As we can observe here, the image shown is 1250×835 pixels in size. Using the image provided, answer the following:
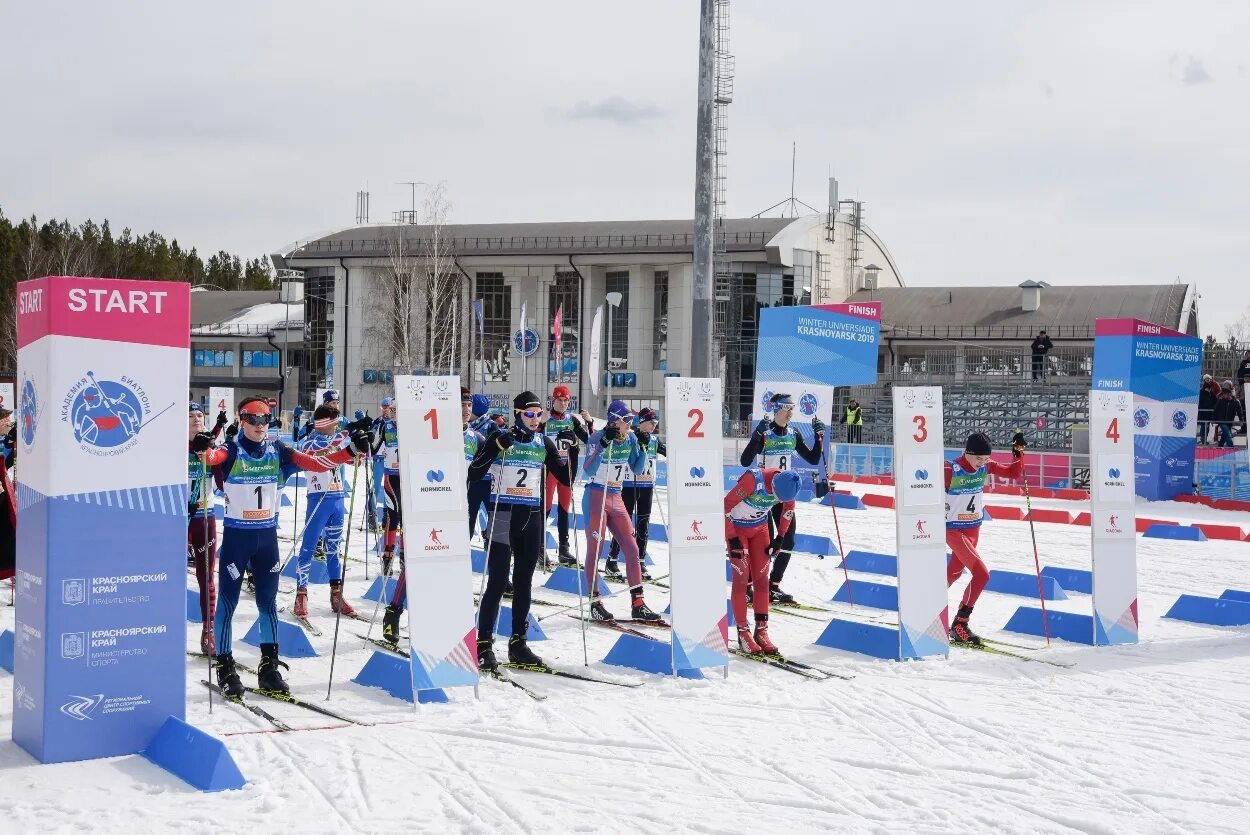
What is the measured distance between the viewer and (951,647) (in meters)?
10.6

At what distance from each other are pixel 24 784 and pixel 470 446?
6.93 m

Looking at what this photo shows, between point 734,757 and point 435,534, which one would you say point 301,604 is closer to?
point 435,534

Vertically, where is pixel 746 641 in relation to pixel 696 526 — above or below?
below

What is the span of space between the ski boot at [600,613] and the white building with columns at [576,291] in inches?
1279

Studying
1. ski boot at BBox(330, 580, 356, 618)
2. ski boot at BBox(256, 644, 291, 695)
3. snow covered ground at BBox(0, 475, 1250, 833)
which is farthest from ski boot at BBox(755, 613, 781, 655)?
ski boot at BBox(256, 644, 291, 695)

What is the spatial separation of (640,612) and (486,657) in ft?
8.48

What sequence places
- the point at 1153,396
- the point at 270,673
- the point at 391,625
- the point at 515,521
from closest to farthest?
the point at 270,673, the point at 515,521, the point at 391,625, the point at 1153,396

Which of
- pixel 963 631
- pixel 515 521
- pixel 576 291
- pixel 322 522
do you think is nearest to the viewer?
pixel 515 521

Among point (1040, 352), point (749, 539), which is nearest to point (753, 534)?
point (749, 539)

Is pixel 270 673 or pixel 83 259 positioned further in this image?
pixel 83 259

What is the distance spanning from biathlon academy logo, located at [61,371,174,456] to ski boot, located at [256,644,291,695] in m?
2.16

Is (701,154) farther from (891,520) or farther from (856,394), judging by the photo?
(856,394)

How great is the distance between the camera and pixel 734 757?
23.7ft

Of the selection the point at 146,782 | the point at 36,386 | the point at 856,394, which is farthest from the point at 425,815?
the point at 856,394
